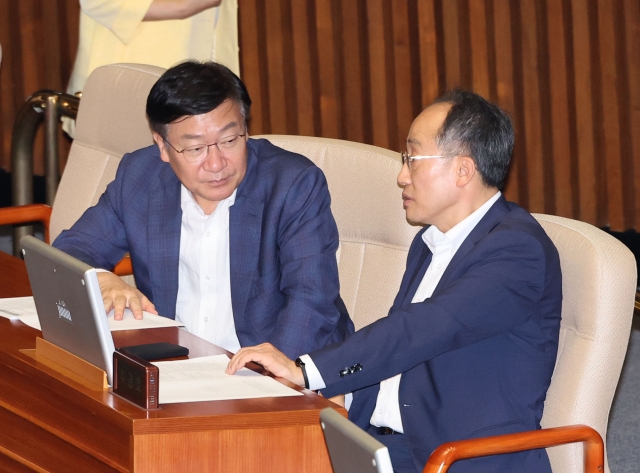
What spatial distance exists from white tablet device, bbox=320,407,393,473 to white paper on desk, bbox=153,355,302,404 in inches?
14.6

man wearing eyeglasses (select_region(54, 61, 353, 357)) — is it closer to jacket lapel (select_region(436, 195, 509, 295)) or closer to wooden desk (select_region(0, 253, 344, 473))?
jacket lapel (select_region(436, 195, 509, 295))

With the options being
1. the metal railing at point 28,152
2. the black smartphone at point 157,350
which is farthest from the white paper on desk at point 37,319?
the metal railing at point 28,152

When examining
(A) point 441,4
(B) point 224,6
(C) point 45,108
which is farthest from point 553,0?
(C) point 45,108

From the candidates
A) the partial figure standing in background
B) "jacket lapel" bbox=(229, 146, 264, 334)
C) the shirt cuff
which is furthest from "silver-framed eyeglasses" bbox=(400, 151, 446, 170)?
the partial figure standing in background

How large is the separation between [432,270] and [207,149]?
60 centimetres

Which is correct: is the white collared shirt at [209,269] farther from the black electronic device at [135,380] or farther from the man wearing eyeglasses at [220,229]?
the black electronic device at [135,380]

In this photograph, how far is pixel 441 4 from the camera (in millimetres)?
4559

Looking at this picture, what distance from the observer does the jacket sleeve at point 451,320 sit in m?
2.07

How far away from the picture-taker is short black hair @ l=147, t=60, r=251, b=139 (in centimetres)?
245

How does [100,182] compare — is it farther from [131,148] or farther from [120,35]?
[120,35]

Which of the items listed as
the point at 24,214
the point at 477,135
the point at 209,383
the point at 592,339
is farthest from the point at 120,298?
the point at 24,214

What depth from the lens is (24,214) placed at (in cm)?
347

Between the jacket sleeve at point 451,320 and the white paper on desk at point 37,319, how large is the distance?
385 mm

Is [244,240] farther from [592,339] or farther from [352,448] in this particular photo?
[352,448]
